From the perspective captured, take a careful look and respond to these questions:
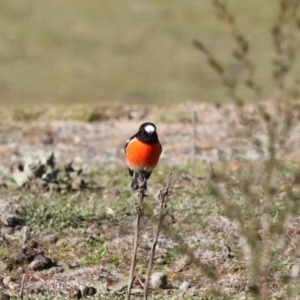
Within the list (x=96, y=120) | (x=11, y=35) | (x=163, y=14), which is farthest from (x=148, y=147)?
(x=163, y=14)

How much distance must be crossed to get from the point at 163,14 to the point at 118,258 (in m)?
53.1

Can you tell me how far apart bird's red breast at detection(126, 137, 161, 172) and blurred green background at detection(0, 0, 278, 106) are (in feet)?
101

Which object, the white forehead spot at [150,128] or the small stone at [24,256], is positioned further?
the white forehead spot at [150,128]

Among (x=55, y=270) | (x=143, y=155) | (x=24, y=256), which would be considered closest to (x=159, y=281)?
(x=55, y=270)

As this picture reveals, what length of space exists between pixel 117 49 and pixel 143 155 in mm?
45815

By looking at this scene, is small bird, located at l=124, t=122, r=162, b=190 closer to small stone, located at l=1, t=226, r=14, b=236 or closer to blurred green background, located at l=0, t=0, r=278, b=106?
small stone, located at l=1, t=226, r=14, b=236

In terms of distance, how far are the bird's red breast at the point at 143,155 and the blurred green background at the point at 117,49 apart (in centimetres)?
3083

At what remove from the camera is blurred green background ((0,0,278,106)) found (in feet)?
146

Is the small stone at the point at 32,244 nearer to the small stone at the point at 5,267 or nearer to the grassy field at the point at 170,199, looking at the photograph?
the grassy field at the point at 170,199

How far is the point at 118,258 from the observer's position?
764 centimetres

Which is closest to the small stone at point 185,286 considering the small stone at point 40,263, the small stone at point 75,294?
the small stone at point 75,294

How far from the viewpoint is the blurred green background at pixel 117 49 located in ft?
146

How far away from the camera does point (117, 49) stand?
54.0m

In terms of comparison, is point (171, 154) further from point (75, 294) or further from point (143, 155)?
point (75, 294)
